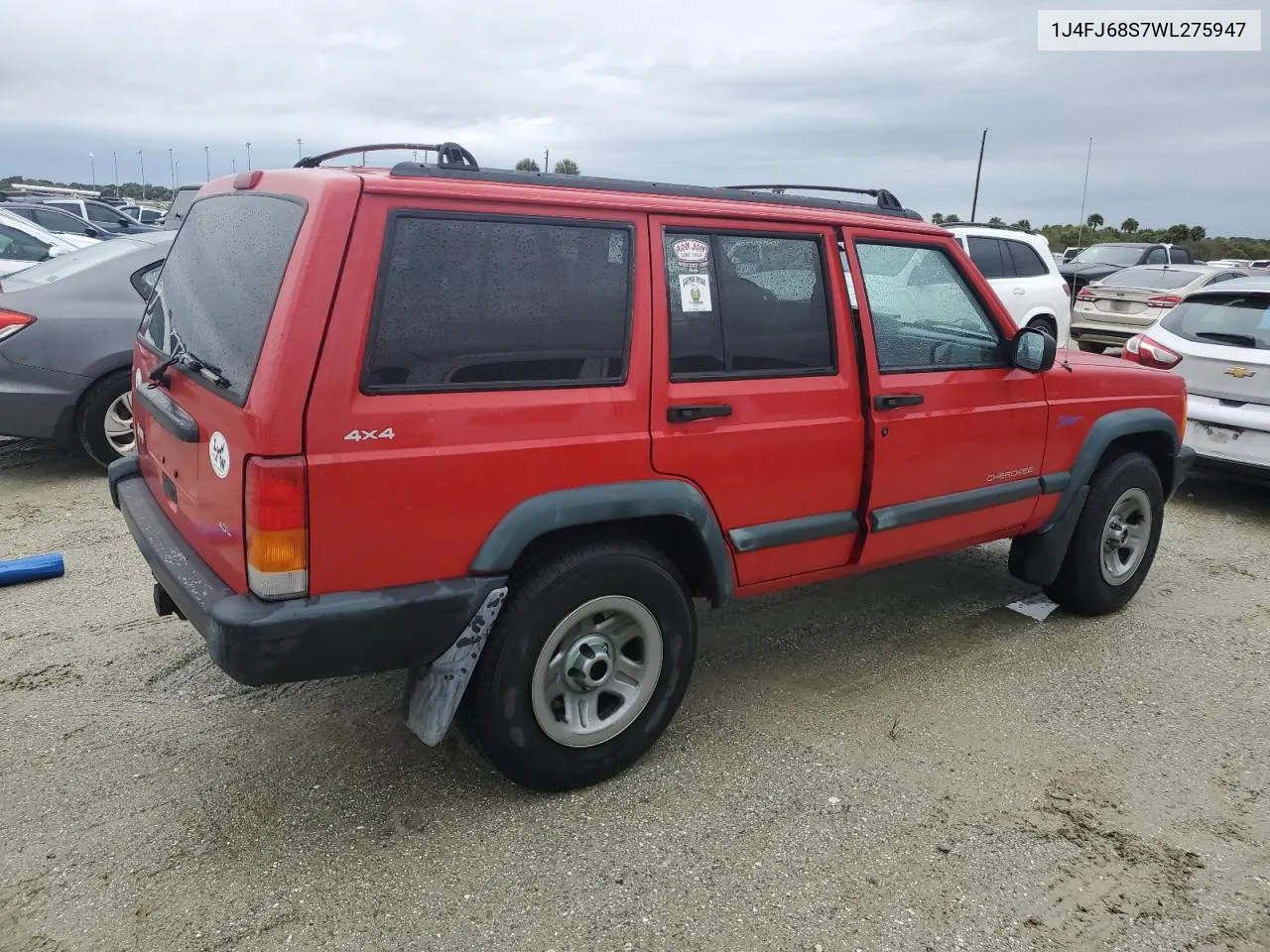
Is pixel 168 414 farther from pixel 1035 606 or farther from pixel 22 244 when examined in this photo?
pixel 22 244

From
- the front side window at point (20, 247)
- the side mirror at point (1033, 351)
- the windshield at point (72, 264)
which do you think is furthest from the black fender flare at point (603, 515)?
the front side window at point (20, 247)

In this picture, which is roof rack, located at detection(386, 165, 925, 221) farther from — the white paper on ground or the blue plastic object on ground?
the blue plastic object on ground

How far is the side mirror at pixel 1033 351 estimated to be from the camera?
3.80 metres

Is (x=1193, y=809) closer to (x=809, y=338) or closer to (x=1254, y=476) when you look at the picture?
(x=809, y=338)

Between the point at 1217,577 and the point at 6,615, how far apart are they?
6.13m

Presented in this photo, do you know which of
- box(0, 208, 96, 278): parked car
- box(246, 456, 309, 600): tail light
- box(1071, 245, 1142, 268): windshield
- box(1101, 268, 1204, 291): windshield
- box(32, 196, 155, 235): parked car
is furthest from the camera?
box(32, 196, 155, 235): parked car

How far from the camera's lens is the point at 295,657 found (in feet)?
8.03

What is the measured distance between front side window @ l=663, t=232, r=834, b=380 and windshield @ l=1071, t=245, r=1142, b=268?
57.6ft

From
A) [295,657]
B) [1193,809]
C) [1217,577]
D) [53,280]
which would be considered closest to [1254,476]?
[1217,577]

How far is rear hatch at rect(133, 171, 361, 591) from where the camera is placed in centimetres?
238

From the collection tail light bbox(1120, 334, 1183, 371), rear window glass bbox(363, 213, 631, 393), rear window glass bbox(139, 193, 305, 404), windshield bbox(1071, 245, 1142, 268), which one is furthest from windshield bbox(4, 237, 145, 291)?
windshield bbox(1071, 245, 1142, 268)

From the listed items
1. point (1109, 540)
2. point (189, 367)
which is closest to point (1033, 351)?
point (1109, 540)

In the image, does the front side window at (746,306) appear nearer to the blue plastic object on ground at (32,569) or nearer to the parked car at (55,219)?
the blue plastic object on ground at (32,569)

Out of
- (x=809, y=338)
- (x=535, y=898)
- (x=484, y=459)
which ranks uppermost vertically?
(x=809, y=338)
